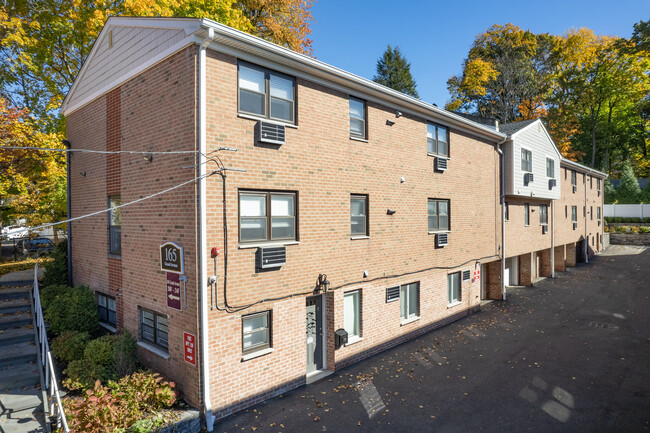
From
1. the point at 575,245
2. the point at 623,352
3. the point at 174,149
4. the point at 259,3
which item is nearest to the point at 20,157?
A: the point at 174,149

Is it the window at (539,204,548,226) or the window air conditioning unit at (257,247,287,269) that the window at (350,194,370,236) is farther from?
the window at (539,204,548,226)

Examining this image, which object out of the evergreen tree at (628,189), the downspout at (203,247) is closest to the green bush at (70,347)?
the downspout at (203,247)

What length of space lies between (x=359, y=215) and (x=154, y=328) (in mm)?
6559

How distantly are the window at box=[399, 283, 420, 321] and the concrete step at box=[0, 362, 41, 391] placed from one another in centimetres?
1058

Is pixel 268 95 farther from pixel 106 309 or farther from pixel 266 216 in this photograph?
pixel 106 309

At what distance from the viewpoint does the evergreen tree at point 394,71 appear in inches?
2055

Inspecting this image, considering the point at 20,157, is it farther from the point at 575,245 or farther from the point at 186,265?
the point at 575,245

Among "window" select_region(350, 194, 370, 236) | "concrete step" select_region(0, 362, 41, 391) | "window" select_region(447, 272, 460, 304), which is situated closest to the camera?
"concrete step" select_region(0, 362, 41, 391)

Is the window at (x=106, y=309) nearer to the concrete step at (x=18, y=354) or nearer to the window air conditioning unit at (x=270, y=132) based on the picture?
the concrete step at (x=18, y=354)

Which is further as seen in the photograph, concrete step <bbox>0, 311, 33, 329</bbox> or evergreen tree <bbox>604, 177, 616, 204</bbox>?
evergreen tree <bbox>604, 177, 616, 204</bbox>

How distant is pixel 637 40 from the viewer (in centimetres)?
1181

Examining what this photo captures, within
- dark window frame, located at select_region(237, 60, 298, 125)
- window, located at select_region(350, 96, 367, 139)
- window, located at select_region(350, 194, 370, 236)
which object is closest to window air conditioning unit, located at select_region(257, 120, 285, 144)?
dark window frame, located at select_region(237, 60, 298, 125)

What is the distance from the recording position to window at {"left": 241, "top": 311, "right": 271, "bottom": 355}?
8.67 metres

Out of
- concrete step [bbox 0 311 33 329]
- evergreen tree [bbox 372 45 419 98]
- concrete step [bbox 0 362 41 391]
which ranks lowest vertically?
concrete step [bbox 0 362 41 391]
